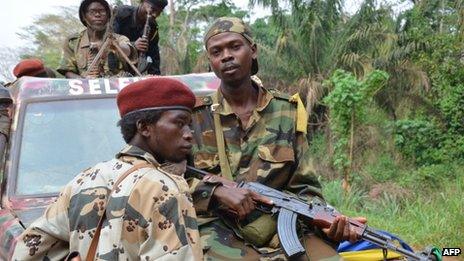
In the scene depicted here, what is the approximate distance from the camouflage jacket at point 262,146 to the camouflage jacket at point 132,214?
3.61 ft

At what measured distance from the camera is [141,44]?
641 cm

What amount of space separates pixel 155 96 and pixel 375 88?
1168 cm

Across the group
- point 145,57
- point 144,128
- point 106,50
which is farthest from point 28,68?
point 144,128

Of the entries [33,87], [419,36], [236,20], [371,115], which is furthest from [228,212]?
[371,115]

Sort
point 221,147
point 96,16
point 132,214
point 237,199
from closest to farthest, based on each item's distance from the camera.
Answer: point 132,214
point 237,199
point 221,147
point 96,16

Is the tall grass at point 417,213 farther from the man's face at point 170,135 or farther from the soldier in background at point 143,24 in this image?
the man's face at point 170,135

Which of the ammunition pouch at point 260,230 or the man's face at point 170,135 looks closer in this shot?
the man's face at point 170,135

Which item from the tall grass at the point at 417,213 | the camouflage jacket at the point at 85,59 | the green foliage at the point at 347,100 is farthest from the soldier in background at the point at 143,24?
the green foliage at the point at 347,100

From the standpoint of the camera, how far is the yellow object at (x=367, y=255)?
11.3ft

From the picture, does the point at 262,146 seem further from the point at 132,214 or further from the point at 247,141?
the point at 132,214

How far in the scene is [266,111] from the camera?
3762 mm

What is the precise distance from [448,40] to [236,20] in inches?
442

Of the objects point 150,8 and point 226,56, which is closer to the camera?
point 226,56

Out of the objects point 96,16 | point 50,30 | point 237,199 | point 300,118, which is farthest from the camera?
point 50,30
